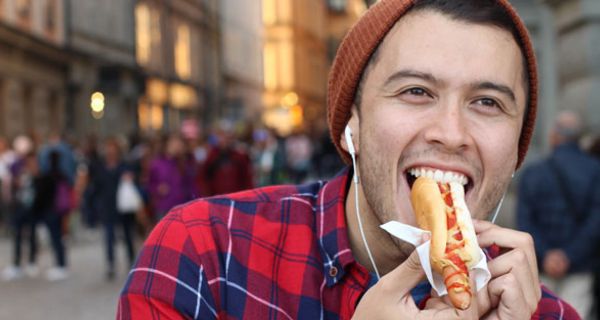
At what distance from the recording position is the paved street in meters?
Answer: 9.48

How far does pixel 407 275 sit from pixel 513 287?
0.24m

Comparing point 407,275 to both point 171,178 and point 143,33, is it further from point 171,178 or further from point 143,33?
point 143,33

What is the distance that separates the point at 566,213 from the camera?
681cm

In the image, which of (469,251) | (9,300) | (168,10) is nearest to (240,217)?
(469,251)

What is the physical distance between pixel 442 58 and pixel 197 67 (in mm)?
46300

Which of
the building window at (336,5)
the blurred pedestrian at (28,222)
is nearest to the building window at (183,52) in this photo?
the blurred pedestrian at (28,222)

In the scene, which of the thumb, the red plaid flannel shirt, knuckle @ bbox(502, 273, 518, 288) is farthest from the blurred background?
the thumb

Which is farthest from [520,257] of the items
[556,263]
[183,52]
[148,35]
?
[183,52]

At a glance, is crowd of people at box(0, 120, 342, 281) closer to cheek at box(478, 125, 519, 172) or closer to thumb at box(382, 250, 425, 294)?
cheek at box(478, 125, 519, 172)

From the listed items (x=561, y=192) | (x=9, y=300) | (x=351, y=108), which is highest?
(x=351, y=108)

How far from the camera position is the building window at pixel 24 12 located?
27.5 metres

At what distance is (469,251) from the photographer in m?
1.99

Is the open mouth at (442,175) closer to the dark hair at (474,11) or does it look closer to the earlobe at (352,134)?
the earlobe at (352,134)

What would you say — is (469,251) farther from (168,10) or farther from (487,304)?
(168,10)
